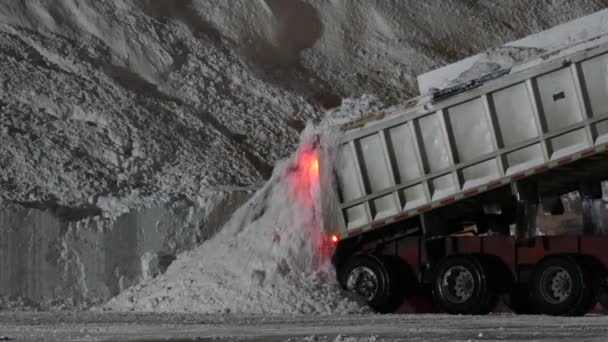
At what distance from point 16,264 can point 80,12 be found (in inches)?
364

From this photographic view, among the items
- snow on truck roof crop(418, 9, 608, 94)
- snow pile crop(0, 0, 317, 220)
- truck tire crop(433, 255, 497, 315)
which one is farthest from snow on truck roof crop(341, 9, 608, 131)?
snow pile crop(0, 0, 317, 220)

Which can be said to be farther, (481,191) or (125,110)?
(125,110)

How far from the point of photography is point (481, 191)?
18.5 meters

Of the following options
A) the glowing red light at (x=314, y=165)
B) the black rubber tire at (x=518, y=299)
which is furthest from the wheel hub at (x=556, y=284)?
the glowing red light at (x=314, y=165)

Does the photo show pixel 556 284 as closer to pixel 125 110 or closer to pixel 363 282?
pixel 363 282

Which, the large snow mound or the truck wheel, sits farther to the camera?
the large snow mound

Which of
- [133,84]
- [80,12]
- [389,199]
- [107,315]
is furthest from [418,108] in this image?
[80,12]

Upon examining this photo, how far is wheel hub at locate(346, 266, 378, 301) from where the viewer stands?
19406mm

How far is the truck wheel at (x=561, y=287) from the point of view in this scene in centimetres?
1731

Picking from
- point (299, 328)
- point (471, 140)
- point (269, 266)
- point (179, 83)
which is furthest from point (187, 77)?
point (299, 328)

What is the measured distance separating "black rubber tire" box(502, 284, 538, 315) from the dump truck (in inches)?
0.5

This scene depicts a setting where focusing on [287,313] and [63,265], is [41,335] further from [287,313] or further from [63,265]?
[63,265]

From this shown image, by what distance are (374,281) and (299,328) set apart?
4.53m

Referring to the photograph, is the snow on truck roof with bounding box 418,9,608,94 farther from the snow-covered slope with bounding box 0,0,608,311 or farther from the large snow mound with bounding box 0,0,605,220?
the large snow mound with bounding box 0,0,605,220
